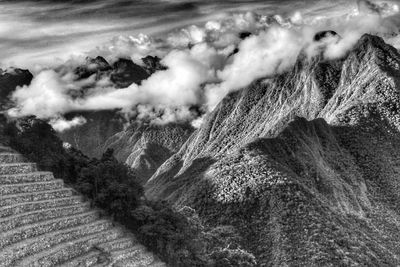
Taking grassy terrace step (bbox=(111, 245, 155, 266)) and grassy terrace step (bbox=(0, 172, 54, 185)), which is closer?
grassy terrace step (bbox=(111, 245, 155, 266))

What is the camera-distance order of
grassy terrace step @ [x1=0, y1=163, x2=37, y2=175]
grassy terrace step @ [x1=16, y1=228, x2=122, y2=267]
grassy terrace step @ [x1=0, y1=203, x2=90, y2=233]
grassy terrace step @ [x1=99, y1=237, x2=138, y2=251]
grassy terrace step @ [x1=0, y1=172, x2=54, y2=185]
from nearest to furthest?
grassy terrace step @ [x1=16, y1=228, x2=122, y2=267]
grassy terrace step @ [x1=0, y1=203, x2=90, y2=233]
grassy terrace step @ [x1=99, y1=237, x2=138, y2=251]
grassy terrace step @ [x1=0, y1=172, x2=54, y2=185]
grassy terrace step @ [x1=0, y1=163, x2=37, y2=175]

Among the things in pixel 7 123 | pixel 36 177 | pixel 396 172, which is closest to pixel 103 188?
pixel 36 177

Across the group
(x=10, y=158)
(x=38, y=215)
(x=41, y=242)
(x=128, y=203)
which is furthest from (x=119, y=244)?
(x=10, y=158)

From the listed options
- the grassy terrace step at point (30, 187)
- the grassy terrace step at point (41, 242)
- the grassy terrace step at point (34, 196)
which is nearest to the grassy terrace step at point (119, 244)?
the grassy terrace step at point (41, 242)

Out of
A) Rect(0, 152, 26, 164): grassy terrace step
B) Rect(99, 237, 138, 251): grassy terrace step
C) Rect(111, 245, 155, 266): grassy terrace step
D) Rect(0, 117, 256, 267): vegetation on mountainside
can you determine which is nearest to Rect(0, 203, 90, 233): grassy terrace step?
Rect(99, 237, 138, 251): grassy terrace step

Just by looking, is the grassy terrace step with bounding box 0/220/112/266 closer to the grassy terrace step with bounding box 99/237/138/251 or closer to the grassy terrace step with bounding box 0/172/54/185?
the grassy terrace step with bounding box 99/237/138/251

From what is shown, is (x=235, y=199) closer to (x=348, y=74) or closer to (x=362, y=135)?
(x=362, y=135)

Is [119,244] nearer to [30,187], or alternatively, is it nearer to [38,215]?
[38,215]

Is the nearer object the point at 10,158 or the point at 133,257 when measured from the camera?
the point at 133,257
